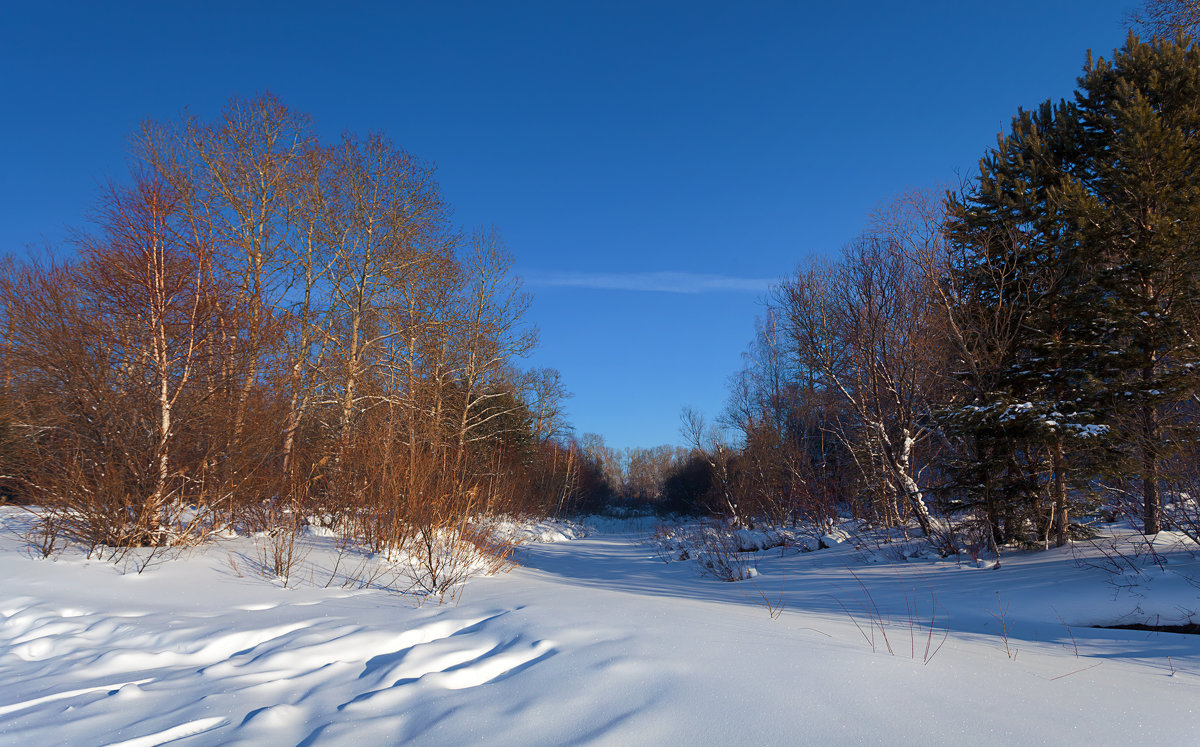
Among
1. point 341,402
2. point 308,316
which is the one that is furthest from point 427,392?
point 308,316

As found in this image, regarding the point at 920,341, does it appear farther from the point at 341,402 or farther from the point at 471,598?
the point at 341,402

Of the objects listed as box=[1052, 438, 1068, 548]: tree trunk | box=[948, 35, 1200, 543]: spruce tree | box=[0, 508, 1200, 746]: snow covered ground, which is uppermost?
box=[948, 35, 1200, 543]: spruce tree

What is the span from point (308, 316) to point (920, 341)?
528 inches

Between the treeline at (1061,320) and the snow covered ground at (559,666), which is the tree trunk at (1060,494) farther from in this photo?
the snow covered ground at (559,666)

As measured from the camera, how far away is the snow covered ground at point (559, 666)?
2363mm

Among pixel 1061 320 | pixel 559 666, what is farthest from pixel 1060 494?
pixel 559 666

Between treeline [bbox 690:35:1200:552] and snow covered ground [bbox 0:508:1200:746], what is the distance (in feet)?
7.53

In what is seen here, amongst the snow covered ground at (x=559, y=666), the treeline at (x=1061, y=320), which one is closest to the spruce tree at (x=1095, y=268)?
the treeline at (x=1061, y=320)

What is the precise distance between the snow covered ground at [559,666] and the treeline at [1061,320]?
2297mm

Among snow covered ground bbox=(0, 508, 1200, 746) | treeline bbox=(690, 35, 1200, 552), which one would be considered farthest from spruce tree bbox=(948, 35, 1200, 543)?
snow covered ground bbox=(0, 508, 1200, 746)

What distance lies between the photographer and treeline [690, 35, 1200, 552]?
7.66 m

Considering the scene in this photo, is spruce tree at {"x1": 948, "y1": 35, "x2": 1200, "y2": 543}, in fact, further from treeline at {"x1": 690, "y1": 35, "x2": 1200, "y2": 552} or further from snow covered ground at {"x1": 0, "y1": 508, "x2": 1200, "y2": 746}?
snow covered ground at {"x1": 0, "y1": 508, "x2": 1200, "y2": 746}

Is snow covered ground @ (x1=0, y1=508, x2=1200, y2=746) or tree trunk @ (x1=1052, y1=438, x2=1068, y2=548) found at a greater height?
tree trunk @ (x1=1052, y1=438, x2=1068, y2=548)

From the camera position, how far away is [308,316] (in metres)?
13.9
